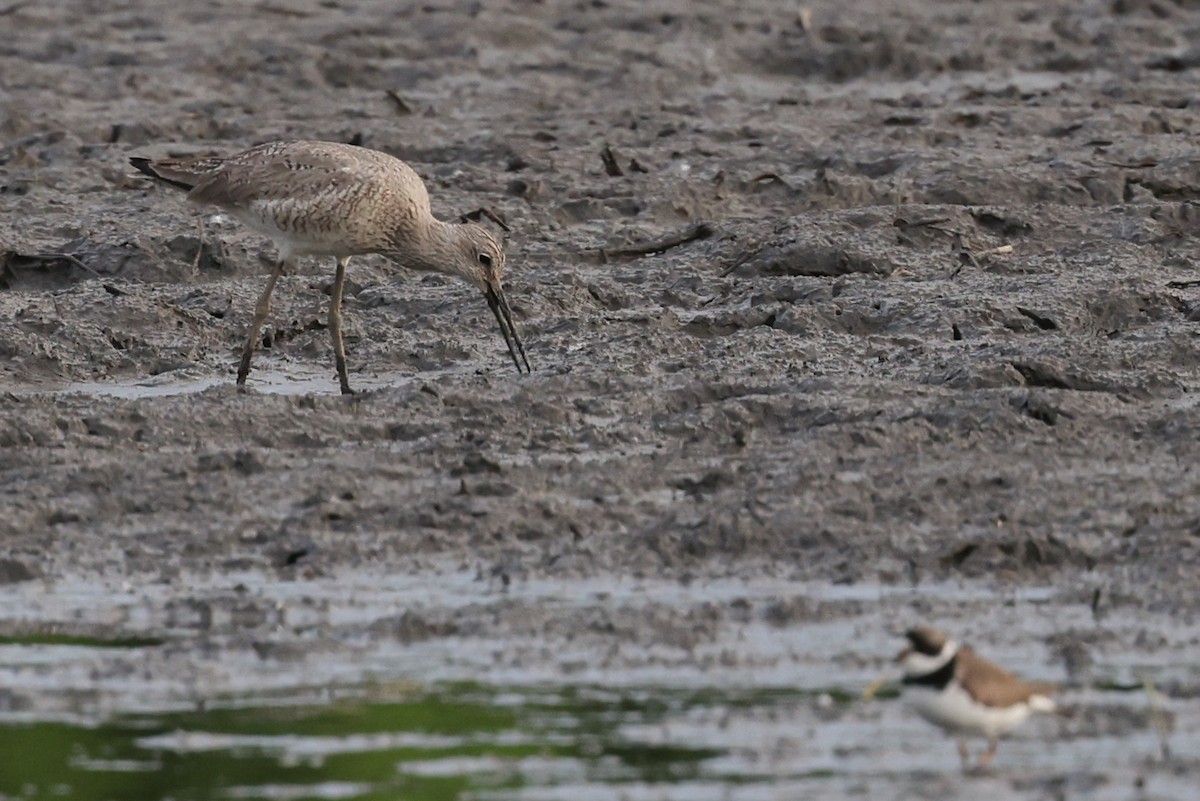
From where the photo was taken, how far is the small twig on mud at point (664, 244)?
12438 mm

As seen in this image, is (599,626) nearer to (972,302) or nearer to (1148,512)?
(1148,512)

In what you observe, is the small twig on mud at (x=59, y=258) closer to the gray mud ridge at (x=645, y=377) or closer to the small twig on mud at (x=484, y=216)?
the gray mud ridge at (x=645, y=377)

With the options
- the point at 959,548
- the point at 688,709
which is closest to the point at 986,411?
the point at 959,548

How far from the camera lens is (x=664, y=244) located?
492 inches

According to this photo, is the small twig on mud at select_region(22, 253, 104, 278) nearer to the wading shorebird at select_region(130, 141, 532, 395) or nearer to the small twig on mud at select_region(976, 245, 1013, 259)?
the wading shorebird at select_region(130, 141, 532, 395)

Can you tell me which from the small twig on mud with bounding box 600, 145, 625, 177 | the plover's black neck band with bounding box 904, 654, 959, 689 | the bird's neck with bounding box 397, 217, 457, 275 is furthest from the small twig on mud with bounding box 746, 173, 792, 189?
the plover's black neck band with bounding box 904, 654, 959, 689

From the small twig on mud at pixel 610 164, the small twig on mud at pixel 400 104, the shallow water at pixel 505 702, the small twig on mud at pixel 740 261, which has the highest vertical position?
the shallow water at pixel 505 702

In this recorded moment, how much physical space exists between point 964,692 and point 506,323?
530cm

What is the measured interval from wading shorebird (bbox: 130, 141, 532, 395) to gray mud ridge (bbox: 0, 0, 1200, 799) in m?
0.37

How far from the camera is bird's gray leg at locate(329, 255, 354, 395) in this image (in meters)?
10.2

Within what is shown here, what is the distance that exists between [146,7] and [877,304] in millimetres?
10827

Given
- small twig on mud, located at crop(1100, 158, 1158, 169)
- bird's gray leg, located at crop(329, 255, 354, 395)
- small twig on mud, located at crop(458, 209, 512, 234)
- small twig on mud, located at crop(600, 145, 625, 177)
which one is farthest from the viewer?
small twig on mud, located at crop(600, 145, 625, 177)

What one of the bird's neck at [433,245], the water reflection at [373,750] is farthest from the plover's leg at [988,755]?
the bird's neck at [433,245]

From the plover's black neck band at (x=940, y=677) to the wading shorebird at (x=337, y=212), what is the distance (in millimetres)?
4759
